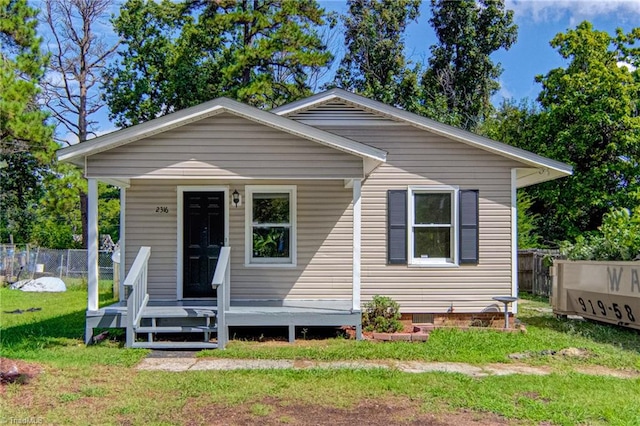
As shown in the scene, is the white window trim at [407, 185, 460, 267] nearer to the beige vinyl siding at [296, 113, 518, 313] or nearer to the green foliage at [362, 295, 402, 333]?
the beige vinyl siding at [296, 113, 518, 313]

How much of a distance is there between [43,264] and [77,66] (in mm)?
8434

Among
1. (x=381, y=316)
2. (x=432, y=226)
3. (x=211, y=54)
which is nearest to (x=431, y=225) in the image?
(x=432, y=226)

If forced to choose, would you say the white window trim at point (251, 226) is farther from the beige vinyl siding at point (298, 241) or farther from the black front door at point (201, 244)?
the black front door at point (201, 244)

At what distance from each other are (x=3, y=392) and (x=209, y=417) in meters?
2.12

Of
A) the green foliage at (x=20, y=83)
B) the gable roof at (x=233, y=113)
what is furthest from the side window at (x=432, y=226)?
the green foliage at (x=20, y=83)

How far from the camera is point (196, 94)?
21797mm

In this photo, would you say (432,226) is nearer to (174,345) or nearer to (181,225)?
(181,225)

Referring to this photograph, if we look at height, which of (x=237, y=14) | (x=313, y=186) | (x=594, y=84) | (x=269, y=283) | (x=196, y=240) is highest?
(x=237, y=14)

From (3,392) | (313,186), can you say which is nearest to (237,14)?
(313,186)

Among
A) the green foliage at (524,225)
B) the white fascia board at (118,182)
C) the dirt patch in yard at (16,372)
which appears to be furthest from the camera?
the green foliage at (524,225)

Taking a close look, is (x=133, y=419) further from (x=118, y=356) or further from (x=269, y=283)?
(x=269, y=283)

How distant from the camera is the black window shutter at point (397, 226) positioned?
892 centimetres

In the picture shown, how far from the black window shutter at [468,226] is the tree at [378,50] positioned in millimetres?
15618

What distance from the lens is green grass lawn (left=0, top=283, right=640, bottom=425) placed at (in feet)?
14.9
